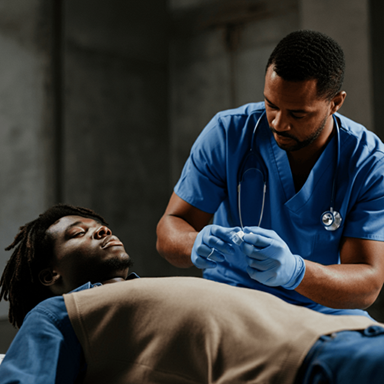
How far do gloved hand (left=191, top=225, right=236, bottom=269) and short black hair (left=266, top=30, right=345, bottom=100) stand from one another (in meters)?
0.43

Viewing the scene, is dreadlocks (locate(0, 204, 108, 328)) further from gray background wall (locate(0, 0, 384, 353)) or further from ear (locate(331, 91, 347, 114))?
gray background wall (locate(0, 0, 384, 353))

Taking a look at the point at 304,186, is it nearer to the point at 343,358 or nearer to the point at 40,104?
the point at 343,358

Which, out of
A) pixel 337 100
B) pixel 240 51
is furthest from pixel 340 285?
pixel 240 51

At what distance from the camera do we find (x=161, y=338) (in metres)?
0.91

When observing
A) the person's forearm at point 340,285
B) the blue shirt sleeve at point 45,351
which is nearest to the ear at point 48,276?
the blue shirt sleeve at point 45,351

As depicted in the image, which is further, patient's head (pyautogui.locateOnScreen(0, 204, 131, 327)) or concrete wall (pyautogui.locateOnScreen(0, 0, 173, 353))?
concrete wall (pyautogui.locateOnScreen(0, 0, 173, 353))

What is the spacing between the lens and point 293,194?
1390 millimetres

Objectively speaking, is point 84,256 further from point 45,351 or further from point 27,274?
point 45,351

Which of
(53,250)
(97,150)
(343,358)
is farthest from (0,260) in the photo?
(343,358)

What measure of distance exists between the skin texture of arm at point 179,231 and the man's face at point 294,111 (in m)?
0.36

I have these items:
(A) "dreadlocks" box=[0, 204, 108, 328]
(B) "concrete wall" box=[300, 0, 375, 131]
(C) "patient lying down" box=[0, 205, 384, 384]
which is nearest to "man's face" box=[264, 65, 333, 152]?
(C) "patient lying down" box=[0, 205, 384, 384]

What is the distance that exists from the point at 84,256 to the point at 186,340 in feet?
1.66

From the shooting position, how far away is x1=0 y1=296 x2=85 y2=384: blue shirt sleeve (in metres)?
0.89

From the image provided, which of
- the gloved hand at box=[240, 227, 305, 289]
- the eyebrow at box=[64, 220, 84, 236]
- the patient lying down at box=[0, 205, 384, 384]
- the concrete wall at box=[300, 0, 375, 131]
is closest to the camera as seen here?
the patient lying down at box=[0, 205, 384, 384]
